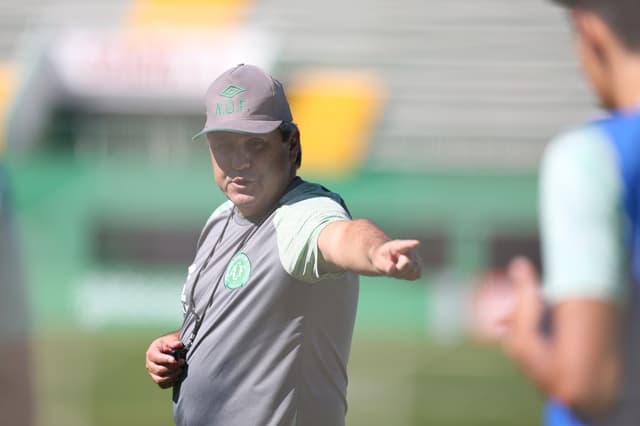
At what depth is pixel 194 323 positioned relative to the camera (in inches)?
104

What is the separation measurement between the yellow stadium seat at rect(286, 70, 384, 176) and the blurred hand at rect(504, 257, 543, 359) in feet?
36.0

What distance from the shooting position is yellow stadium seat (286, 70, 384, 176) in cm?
1306

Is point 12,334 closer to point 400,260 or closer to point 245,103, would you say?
A: point 245,103

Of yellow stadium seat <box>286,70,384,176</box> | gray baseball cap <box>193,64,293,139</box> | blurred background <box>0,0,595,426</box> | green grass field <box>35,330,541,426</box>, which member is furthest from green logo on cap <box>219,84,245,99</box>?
yellow stadium seat <box>286,70,384,176</box>

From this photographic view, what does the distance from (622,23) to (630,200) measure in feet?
0.78

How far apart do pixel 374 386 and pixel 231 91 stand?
267 inches

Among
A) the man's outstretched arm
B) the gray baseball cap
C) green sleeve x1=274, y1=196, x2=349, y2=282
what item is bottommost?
green sleeve x1=274, y1=196, x2=349, y2=282

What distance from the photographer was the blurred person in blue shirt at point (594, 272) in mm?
1522

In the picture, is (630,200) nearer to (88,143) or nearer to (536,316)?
(536,316)

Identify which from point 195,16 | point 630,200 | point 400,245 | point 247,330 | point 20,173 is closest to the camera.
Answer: point 630,200

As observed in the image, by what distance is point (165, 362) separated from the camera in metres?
2.65

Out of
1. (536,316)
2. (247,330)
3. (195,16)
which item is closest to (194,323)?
(247,330)

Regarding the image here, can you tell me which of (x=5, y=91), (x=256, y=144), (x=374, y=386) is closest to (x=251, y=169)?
(x=256, y=144)

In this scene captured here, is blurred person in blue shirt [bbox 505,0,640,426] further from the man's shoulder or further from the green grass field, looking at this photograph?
the green grass field
